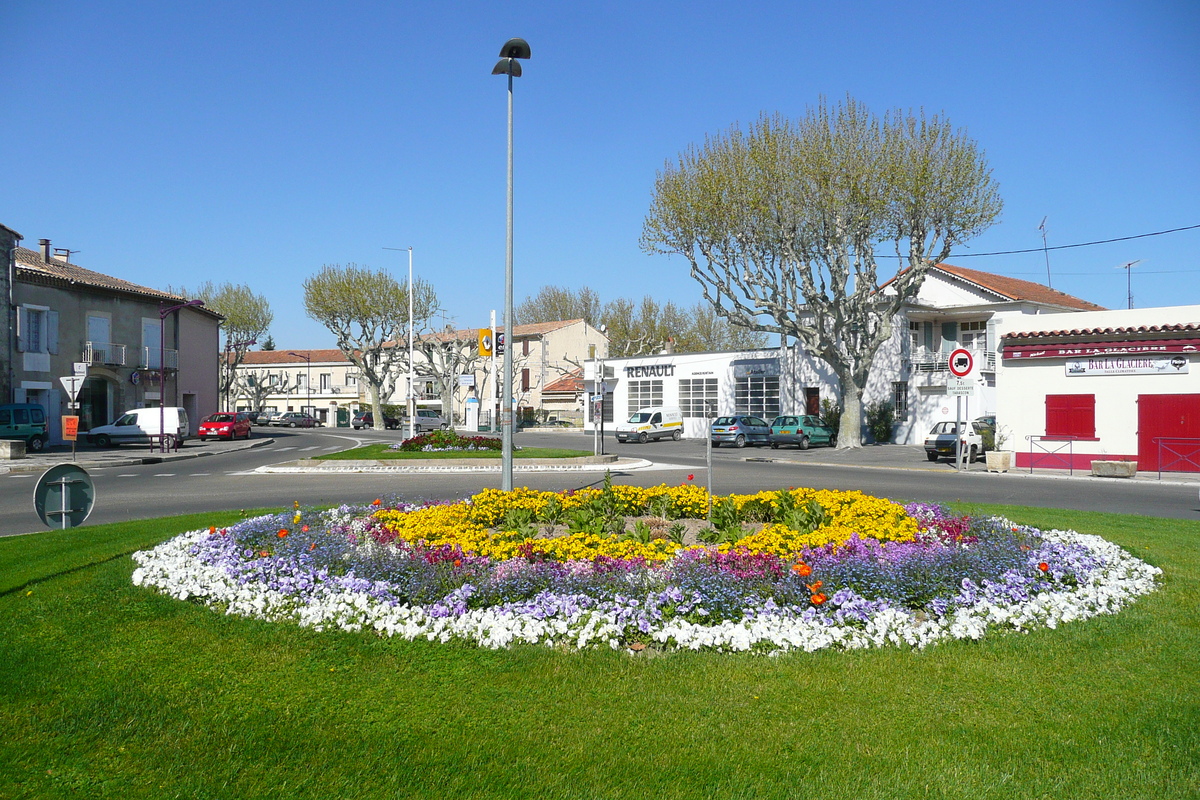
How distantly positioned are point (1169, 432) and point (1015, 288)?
89.9ft

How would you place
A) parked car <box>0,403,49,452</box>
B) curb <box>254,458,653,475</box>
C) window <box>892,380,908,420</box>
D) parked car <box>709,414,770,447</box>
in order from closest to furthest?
curb <box>254,458,653,475</box>
parked car <box>0,403,49,452</box>
parked car <box>709,414,770,447</box>
window <box>892,380,908,420</box>

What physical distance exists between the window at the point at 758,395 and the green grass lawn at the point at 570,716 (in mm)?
42322

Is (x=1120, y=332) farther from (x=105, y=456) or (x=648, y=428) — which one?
(x=105, y=456)

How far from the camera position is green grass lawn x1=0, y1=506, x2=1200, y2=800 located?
160 inches

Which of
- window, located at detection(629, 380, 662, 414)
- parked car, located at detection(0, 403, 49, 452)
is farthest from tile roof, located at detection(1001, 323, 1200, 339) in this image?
parked car, located at detection(0, 403, 49, 452)

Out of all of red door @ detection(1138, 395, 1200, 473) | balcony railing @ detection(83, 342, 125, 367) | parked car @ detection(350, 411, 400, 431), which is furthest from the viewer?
parked car @ detection(350, 411, 400, 431)

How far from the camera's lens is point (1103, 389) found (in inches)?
1002

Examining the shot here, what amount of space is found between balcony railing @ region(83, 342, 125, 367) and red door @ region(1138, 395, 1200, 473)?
42196 millimetres

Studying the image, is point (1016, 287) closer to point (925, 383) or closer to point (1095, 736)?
point (925, 383)

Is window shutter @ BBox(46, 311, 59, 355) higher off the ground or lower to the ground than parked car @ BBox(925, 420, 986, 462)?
higher

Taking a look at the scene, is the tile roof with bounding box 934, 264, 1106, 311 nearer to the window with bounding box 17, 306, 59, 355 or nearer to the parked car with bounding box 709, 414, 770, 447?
the parked car with bounding box 709, 414, 770, 447

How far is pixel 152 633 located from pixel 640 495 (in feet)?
19.6

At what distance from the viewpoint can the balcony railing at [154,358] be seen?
4470 cm

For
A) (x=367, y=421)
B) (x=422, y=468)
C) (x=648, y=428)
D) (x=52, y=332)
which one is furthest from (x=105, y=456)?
(x=367, y=421)
